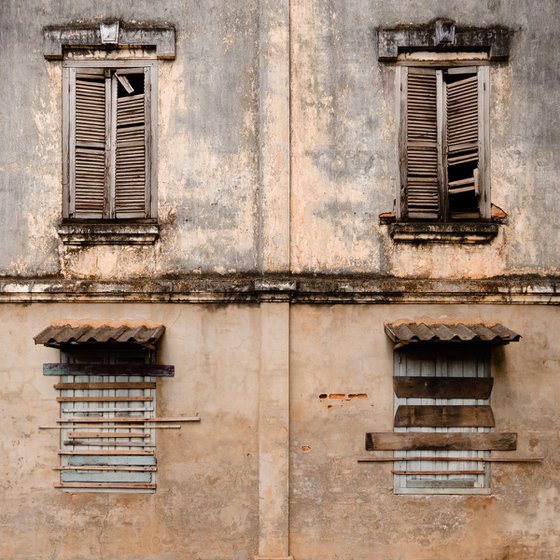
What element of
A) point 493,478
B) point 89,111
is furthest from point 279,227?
point 493,478

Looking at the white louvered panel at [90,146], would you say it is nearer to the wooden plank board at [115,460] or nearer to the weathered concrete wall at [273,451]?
the weathered concrete wall at [273,451]

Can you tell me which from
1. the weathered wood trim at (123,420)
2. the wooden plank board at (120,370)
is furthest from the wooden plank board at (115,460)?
the wooden plank board at (120,370)

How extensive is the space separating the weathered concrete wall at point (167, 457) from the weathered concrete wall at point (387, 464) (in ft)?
2.01

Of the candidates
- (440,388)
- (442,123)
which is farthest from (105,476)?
(442,123)

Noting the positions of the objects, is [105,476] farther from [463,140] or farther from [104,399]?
[463,140]

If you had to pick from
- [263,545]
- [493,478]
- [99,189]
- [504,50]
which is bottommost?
[263,545]

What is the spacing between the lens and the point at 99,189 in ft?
24.3

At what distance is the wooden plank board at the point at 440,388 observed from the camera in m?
7.07

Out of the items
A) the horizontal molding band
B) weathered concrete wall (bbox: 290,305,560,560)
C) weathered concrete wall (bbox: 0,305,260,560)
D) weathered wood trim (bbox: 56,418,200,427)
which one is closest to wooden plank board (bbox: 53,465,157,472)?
weathered concrete wall (bbox: 0,305,260,560)

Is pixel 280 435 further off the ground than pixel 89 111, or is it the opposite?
pixel 89 111

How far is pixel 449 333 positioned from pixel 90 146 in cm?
469

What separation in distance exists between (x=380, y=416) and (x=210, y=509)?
7.29 ft

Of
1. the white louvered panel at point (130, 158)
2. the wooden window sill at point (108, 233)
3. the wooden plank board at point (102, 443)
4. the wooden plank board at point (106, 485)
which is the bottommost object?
the wooden plank board at point (106, 485)

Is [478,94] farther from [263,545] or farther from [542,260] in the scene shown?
[263,545]
